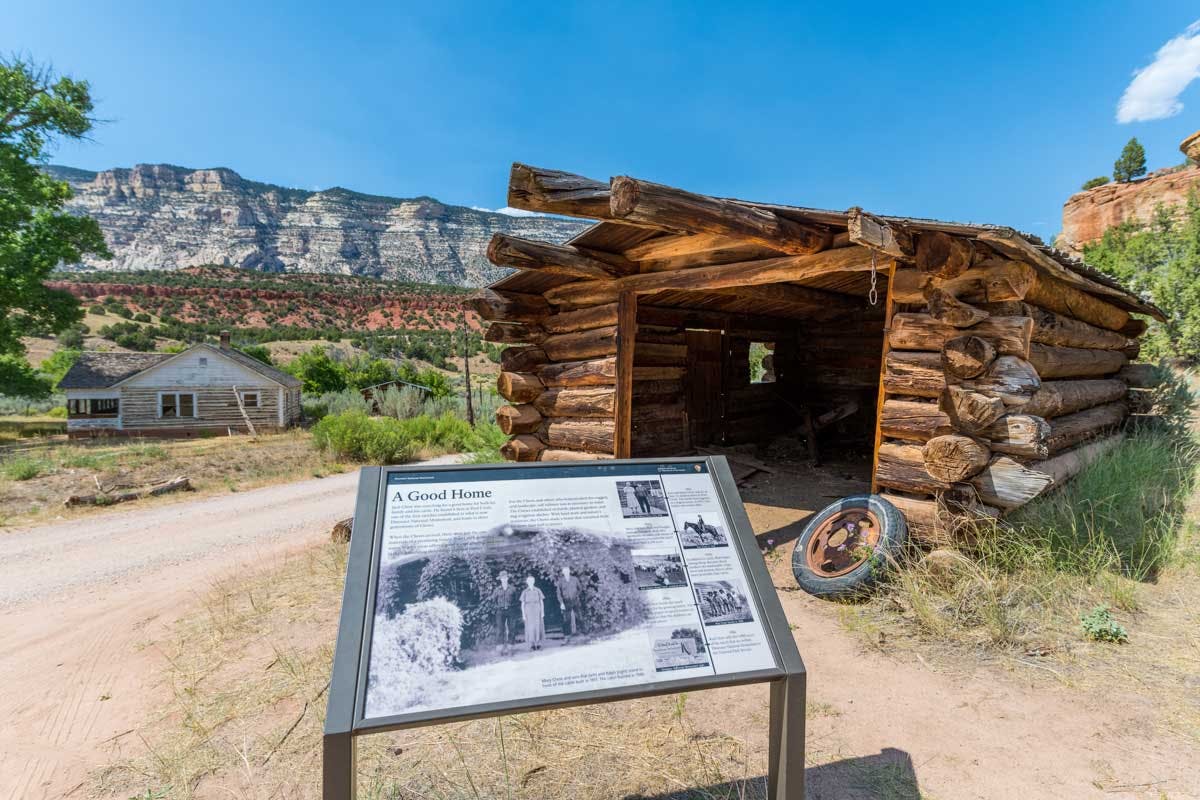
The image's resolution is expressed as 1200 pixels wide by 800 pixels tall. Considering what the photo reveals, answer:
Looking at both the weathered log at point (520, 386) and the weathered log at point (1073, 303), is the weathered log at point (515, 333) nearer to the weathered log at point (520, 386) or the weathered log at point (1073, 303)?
the weathered log at point (520, 386)

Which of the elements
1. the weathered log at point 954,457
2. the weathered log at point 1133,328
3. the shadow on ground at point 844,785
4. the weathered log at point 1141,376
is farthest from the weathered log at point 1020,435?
the weathered log at point 1141,376

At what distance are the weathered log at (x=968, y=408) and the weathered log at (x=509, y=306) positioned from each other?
15.0 ft

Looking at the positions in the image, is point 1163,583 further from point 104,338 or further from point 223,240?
point 223,240

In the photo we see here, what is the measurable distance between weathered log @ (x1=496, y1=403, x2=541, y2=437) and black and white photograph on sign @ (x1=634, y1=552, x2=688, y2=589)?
551cm

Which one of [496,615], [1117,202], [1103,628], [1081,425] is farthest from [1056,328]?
[1117,202]

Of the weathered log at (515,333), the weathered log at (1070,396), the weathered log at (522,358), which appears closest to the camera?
the weathered log at (1070,396)

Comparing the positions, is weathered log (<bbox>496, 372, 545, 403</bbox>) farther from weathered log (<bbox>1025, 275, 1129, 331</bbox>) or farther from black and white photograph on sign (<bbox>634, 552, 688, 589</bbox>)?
black and white photograph on sign (<bbox>634, 552, 688, 589</bbox>)

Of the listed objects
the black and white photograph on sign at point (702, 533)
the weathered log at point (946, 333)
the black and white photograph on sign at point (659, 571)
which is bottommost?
the black and white photograph on sign at point (659, 571)

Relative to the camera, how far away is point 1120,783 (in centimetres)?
239

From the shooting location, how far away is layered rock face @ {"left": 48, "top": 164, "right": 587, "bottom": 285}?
88812mm

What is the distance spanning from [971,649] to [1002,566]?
3.30ft

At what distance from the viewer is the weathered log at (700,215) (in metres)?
3.53

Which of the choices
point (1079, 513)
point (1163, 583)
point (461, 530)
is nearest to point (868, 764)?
point (461, 530)

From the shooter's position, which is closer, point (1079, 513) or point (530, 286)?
point (1079, 513)
